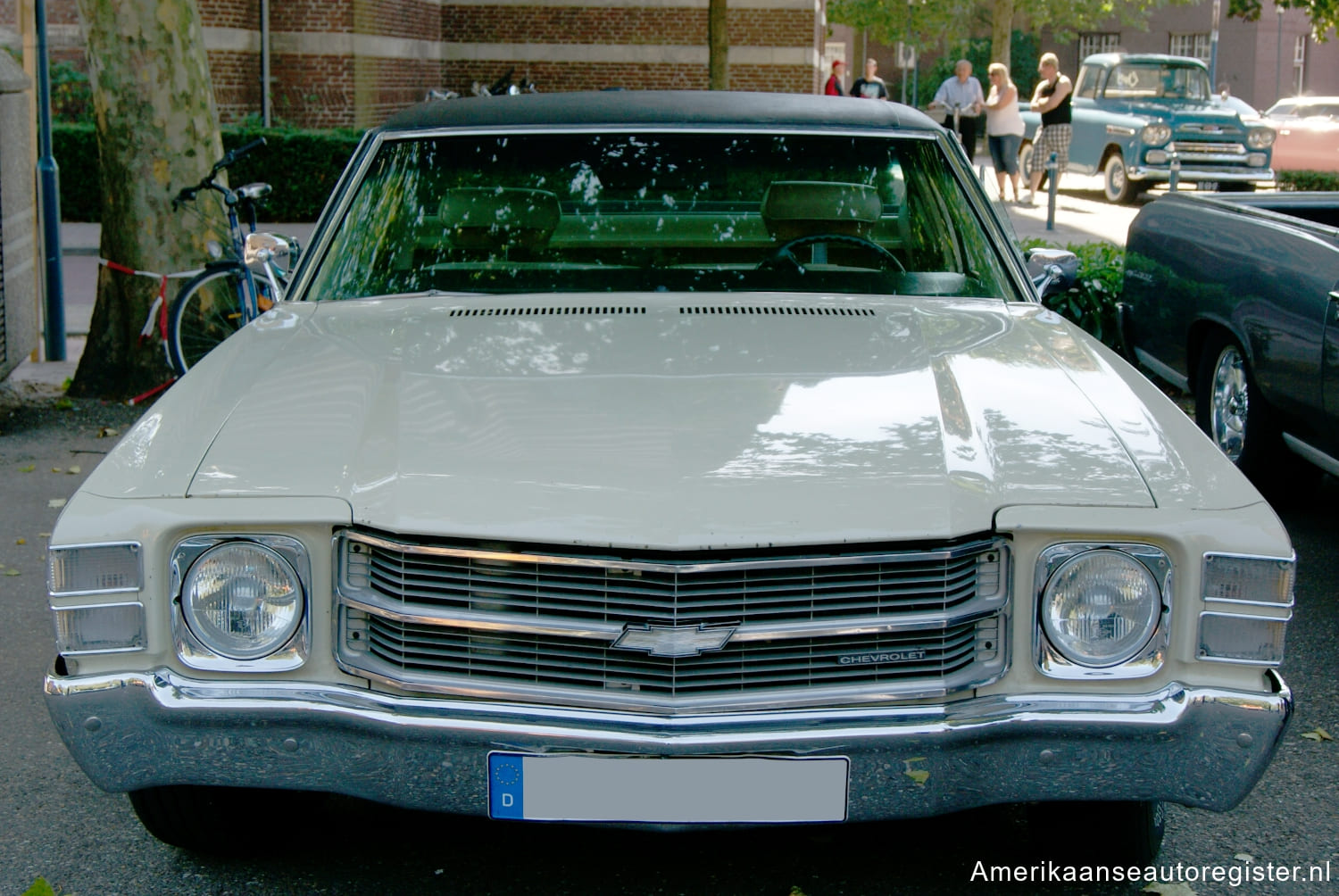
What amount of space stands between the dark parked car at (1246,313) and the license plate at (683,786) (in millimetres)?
3330

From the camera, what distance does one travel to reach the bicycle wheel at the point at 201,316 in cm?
774

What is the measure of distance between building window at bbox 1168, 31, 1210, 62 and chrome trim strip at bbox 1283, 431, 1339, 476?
50.2 m

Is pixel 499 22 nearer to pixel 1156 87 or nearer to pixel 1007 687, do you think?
pixel 1156 87

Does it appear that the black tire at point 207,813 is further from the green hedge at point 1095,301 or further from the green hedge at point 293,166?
the green hedge at point 293,166

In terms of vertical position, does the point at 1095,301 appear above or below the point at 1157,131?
below

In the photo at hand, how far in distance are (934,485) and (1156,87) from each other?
21.2 meters

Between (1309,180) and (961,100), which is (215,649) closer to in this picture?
(1309,180)

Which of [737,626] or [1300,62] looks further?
[1300,62]

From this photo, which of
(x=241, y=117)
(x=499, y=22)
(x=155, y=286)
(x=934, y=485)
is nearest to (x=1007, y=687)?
(x=934, y=485)

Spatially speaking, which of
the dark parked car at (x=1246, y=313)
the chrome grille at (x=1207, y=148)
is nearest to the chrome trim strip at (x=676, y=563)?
the dark parked car at (x=1246, y=313)

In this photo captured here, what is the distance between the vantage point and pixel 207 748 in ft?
8.51

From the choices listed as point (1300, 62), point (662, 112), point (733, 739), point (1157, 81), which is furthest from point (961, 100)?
point (1300, 62)

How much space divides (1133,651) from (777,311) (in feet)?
4.41

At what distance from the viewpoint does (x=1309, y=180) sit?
60.0 ft
